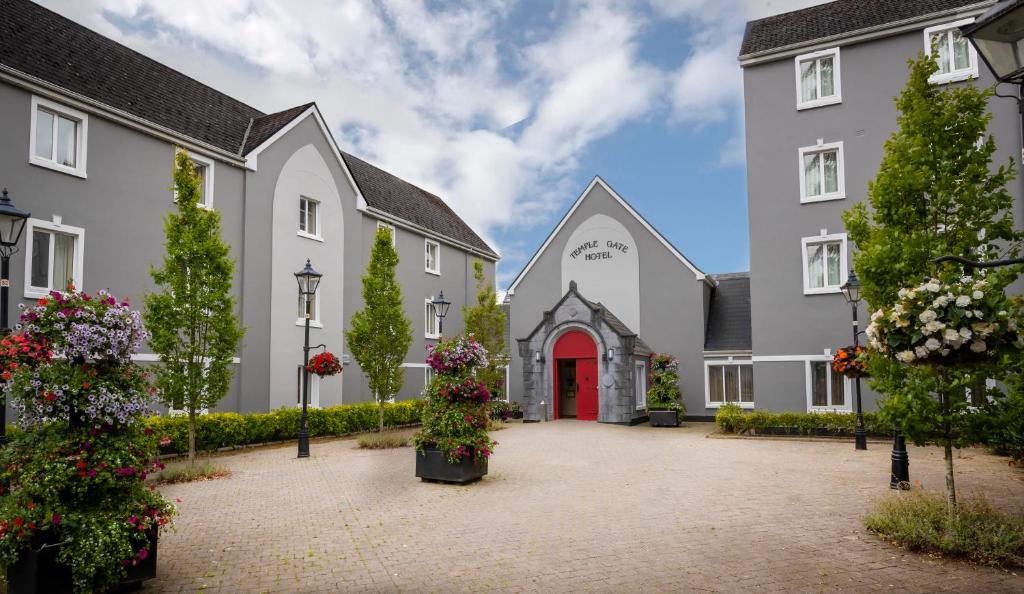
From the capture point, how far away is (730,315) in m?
27.9

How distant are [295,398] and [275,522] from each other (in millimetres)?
14663

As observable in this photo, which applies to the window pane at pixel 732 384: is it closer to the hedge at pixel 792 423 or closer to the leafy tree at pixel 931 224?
the hedge at pixel 792 423

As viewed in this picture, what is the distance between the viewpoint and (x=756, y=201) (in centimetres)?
2270

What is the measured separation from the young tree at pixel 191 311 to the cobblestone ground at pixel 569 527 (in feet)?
6.94

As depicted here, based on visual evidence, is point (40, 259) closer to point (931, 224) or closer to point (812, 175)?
point (931, 224)

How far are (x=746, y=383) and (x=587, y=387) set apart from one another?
253 inches

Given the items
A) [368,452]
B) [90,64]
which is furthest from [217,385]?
[90,64]

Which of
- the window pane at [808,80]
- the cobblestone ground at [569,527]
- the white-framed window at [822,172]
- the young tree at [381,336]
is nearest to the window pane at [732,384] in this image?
the white-framed window at [822,172]

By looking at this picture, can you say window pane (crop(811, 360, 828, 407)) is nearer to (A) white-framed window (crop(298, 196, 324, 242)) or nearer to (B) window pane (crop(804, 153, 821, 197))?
(B) window pane (crop(804, 153, 821, 197))

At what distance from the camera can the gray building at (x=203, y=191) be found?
16.0 m

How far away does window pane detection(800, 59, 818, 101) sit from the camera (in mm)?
22047

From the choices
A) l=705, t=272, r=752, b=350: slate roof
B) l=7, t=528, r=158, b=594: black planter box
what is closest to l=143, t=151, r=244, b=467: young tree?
→ l=7, t=528, r=158, b=594: black planter box

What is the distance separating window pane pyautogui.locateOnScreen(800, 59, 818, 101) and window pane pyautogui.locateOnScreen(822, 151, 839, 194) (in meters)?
2.09

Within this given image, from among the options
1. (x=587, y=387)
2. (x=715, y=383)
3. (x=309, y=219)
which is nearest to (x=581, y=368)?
(x=587, y=387)
